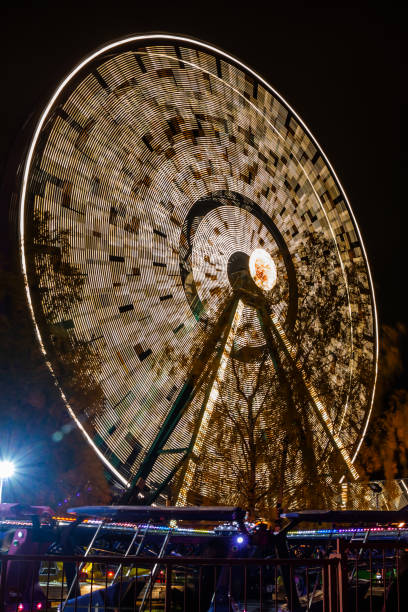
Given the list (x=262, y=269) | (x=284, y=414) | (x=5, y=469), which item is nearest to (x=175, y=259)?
(x=262, y=269)

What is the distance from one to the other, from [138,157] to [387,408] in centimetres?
1574

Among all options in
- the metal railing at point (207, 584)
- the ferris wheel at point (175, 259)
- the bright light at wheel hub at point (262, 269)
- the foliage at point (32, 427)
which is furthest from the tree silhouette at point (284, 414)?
the metal railing at point (207, 584)

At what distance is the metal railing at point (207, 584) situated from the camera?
22.3 ft

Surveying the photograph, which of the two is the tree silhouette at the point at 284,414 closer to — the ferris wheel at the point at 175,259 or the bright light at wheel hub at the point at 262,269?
the ferris wheel at the point at 175,259

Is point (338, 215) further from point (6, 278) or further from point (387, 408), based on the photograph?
point (6, 278)

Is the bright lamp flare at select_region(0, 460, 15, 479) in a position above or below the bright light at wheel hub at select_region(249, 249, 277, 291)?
below

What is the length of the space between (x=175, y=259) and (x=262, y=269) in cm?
299

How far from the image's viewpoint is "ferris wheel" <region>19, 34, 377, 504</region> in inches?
611

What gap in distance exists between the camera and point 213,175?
794 inches

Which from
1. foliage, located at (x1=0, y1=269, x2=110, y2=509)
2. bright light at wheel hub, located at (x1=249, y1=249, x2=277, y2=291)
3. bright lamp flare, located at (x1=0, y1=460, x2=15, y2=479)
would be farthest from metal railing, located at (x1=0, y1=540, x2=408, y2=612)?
bright light at wheel hub, located at (x1=249, y1=249, x2=277, y2=291)

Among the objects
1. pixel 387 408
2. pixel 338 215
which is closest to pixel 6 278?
pixel 338 215

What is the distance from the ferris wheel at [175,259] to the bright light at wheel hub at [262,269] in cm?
6

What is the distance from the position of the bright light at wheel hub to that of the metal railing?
827 cm

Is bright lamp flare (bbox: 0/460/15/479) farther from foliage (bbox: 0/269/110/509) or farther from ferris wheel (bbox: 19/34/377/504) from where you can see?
ferris wheel (bbox: 19/34/377/504)
